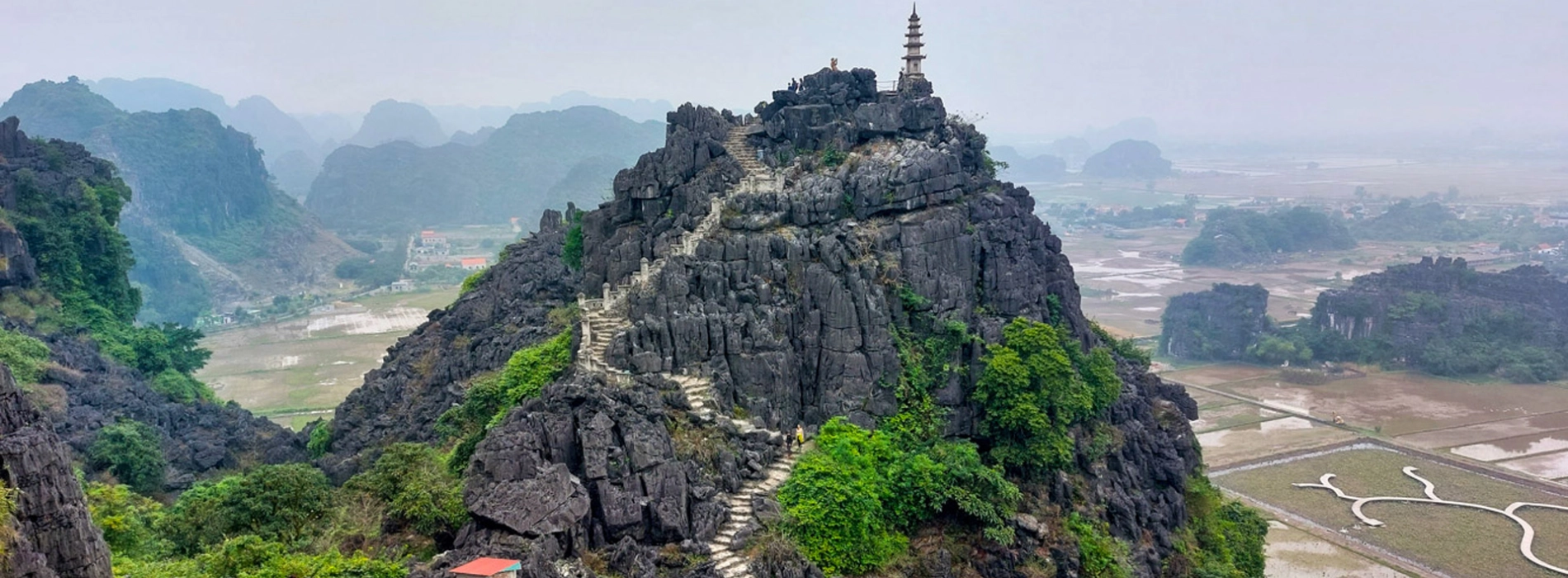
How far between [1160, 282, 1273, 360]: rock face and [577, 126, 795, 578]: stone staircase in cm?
7090

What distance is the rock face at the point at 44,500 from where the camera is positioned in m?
19.2

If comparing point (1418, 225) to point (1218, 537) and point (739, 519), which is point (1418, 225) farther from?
point (739, 519)

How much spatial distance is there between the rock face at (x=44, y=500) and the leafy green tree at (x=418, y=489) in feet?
19.2

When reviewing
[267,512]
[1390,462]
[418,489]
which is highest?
[418,489]

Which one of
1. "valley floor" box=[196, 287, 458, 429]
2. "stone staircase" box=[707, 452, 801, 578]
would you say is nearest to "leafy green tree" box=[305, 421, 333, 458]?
"stone staircase" box=[707, 452, 801, 578]

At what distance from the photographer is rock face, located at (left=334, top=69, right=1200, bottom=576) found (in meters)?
25.2

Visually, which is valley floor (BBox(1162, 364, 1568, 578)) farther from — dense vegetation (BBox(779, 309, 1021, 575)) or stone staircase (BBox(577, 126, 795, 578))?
stone staircase (BBox(577, 126, 795, 578))

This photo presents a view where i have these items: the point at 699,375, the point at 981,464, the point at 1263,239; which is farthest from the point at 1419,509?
the point at 1263,239

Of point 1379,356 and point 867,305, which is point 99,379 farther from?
point 1379,356

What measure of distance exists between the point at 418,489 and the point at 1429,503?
53.6 metres

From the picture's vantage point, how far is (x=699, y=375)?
31.2 m

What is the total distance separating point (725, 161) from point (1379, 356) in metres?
74.8

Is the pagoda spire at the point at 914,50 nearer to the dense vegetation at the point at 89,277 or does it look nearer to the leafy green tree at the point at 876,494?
the leafy green tree at the point at 876,494

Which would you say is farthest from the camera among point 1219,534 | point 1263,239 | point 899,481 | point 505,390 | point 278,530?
point 1263,239
